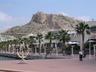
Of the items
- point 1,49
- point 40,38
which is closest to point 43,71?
point 40,38

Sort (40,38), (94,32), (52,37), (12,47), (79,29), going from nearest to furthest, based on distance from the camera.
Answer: (79,29), (94,32), (52,37), (40,38), (12,47)

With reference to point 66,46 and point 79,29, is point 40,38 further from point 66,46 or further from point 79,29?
point 79,29

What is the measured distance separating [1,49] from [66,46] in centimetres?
7493

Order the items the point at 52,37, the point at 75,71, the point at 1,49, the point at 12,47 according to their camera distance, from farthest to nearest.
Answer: the point at 1,49 < the point at 12,47 < the point at 52,37 < the point at 75,71

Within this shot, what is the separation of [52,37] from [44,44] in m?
16.0

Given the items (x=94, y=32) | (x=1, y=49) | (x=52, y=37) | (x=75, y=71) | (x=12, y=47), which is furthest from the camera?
(x=1, y=49)

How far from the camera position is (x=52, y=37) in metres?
118

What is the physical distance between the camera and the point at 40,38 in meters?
129

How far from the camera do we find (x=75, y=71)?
25188 mm

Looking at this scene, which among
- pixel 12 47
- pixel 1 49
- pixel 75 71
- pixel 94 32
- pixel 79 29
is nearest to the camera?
pixel 75 71

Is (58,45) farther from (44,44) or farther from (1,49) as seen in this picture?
(1,49)

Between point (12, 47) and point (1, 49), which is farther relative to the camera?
point (1, 49)

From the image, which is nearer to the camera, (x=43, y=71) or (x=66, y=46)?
(x=43, y=71)

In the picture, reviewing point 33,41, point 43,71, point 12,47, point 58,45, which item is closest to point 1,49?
point 12,47
